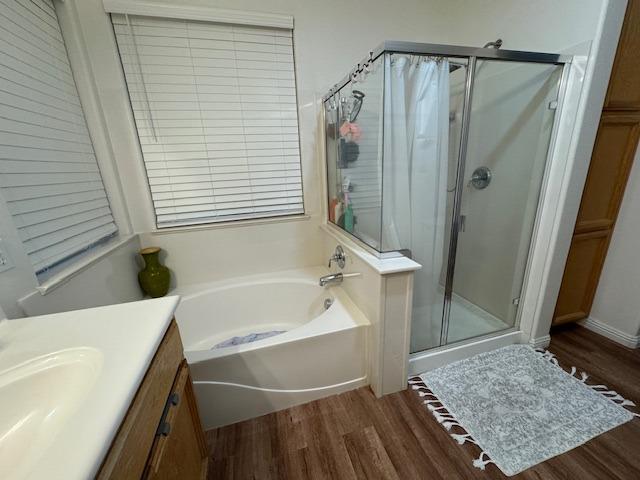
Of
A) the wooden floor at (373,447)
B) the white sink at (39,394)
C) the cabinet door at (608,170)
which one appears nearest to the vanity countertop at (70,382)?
the white sink at (39,394)

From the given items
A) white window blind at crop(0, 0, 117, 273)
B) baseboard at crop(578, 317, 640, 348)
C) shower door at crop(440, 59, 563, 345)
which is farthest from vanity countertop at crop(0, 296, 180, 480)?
baseboard at crop(578, 317, 640, 348)

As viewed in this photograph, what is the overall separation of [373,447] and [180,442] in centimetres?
81

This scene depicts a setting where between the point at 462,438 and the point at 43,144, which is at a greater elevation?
the point at 43,144

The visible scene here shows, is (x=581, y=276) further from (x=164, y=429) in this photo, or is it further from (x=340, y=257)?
(x=164, y=429)

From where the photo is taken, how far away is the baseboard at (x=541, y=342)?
1622mm

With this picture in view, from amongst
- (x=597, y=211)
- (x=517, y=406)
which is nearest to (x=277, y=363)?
(x=517, y=406)

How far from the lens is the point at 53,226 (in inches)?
43.4

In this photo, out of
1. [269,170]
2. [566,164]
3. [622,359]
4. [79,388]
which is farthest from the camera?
[269,170]

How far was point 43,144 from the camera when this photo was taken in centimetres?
112

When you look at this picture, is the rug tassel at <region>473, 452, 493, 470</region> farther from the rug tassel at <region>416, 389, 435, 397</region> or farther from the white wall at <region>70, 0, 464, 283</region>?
the white wall at <region>70, 0, 464, 283</region>

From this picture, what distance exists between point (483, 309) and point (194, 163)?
2.27 m

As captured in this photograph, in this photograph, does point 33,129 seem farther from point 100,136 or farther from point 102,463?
point 102,463

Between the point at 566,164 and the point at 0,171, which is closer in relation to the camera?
the point at 0,171

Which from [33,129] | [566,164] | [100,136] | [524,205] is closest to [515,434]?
[524,205]
